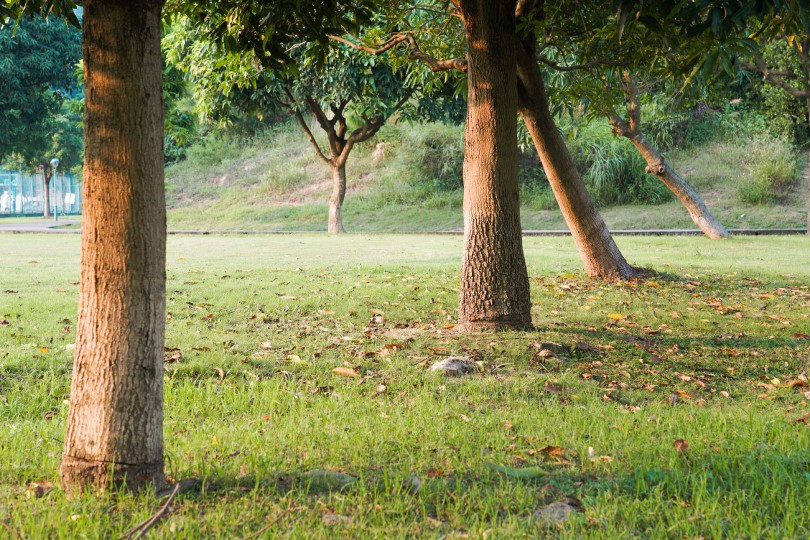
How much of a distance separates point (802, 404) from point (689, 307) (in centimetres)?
420

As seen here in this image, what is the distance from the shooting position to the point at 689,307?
9.80m

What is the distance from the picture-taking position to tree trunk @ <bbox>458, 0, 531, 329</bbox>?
24.9 feet

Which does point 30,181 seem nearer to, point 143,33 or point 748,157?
point 748,157

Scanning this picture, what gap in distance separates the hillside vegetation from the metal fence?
70.7 feet

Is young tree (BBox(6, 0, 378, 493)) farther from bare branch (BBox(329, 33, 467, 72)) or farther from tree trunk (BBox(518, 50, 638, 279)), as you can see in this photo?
tree trunk (BBox(518, 50, 638, 279))

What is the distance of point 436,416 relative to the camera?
5.04 metres

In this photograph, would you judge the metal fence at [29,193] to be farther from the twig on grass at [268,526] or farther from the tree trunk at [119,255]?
the twig on grass at [268,526]

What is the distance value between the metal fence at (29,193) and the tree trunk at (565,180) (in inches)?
2037

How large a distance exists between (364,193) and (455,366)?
31976 mm

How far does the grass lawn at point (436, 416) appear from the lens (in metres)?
3.37

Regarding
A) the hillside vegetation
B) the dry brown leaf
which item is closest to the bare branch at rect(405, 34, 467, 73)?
the dry brown leaf

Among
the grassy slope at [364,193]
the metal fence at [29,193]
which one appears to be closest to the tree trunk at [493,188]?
the grassy slope at [364,193]

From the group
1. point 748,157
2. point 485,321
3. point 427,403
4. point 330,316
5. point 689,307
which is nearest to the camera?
point 427,403

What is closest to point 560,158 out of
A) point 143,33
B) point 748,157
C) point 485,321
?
point 485,321
